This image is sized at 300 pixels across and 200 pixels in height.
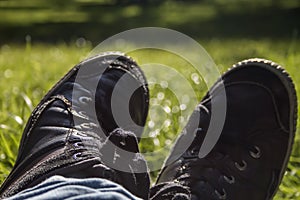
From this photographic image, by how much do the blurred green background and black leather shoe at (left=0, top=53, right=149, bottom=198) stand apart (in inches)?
9.3

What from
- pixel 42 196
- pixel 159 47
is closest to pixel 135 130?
pixel 42 196

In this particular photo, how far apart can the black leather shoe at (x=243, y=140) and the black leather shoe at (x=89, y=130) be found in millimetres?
214

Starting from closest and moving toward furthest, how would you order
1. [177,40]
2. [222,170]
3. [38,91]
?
[222,170]
[38,91]
[177,40]

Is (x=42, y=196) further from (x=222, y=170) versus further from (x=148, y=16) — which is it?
(x=148, y=16)

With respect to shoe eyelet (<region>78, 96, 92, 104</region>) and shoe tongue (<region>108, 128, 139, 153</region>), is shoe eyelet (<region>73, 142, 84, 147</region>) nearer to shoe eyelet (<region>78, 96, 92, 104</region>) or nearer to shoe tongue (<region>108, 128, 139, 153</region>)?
shoe tongue (<region>108, 128, 139, 153</region>)

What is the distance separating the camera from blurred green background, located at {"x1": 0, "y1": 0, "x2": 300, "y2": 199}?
7.59 ft

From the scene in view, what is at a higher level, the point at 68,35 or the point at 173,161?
the point at 173,161

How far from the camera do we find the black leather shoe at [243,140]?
178 cm

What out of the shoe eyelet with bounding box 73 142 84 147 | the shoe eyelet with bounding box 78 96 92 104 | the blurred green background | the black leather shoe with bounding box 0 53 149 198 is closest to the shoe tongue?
the black leather shoe with bounding box 0 53 149 198

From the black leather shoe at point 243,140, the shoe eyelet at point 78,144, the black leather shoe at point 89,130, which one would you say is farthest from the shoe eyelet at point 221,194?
the shoe eyelet at point 78,144

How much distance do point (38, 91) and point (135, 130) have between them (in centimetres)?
123

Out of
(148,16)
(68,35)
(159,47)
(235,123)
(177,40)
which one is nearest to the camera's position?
(235,123)

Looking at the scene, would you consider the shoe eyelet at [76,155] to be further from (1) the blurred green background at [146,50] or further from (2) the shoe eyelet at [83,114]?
(1) the blurred green background at [146,50]

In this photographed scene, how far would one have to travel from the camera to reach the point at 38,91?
3111 millimetres
